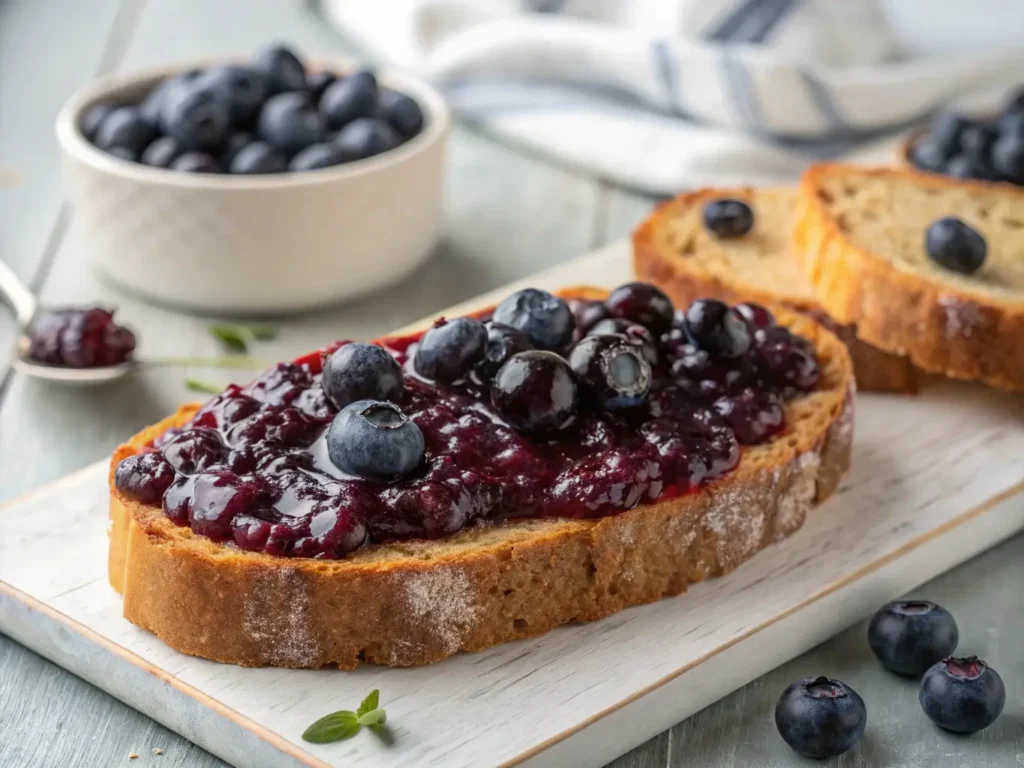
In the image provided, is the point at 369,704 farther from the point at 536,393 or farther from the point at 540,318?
the point at 540,318

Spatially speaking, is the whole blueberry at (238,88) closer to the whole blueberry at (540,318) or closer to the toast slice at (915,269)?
the whole blueberry at (540,318)

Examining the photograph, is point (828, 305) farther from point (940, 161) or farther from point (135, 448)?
point (135, 448)

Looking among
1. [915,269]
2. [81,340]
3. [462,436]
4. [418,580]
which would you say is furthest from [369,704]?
[915,269]

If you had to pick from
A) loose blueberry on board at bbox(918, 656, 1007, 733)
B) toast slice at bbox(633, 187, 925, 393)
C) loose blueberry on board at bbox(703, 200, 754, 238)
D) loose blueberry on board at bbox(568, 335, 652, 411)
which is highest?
loose blueberry on board at bbox(568, 335, 652, 411)

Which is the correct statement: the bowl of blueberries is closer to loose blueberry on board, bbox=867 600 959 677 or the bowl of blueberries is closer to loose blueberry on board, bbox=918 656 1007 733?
loose blueberry on board, bbox=867 600 959 677

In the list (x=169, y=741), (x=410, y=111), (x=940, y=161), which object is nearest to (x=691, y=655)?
(x=169, y=741)

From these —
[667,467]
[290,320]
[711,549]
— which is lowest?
[290,320]

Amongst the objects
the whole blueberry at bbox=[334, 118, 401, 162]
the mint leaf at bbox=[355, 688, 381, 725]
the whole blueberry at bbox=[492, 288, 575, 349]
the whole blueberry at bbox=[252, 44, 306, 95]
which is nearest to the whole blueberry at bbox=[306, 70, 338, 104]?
the whole blueberry at bbox=[252, 44, 306, 95]
